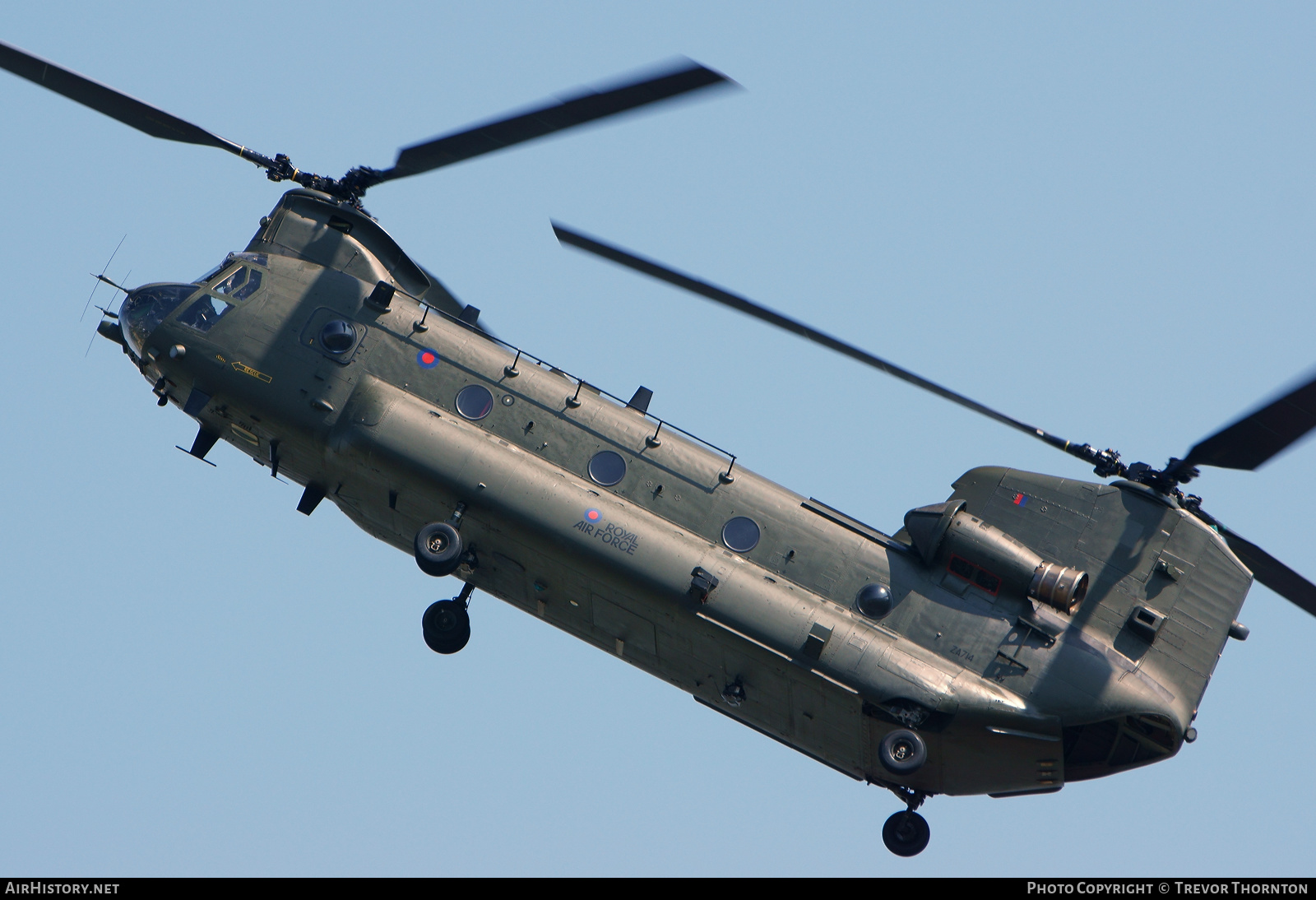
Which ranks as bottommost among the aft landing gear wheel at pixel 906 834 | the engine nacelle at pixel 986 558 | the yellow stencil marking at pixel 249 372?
the aft landing gear wheel at pixel 906 834

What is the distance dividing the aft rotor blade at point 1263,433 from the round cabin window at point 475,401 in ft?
37.9

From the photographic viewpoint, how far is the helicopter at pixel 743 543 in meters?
22.7

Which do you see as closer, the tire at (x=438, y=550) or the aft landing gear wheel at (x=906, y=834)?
the tire at (x=438, y=550)

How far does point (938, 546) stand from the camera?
78.0 feet

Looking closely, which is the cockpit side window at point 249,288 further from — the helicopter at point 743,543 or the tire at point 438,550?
the tire at point 438,550

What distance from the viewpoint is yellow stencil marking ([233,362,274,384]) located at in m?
24.3

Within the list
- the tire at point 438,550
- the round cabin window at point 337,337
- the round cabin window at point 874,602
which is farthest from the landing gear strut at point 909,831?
the round cabin window at point 337,337

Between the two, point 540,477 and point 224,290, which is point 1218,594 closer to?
point 540,477

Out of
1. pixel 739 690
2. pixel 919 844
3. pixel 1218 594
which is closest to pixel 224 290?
pixel 739 690

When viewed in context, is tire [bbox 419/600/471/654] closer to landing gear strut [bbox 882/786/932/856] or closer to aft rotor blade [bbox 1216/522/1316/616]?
landing gear strut [bbox 882/786/932/856]

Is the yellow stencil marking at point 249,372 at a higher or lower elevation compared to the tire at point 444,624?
higher

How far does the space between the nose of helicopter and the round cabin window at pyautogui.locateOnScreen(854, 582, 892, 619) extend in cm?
1269

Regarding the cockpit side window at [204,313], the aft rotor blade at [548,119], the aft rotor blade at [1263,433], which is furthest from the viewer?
the cockpit side window at [204,313]

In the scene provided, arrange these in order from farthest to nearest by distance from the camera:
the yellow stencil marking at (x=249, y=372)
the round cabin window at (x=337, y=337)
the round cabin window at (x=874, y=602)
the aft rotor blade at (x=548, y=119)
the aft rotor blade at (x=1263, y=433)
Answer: the round cabin window at (x=337, y=337)
the yellow stencil marking at (x=249, y=372)
the round cabin window at (x=874, y=602)
the aft rotor blade at (x=1263, y=433)
the aft rotor blade at (x=548, y=119)
